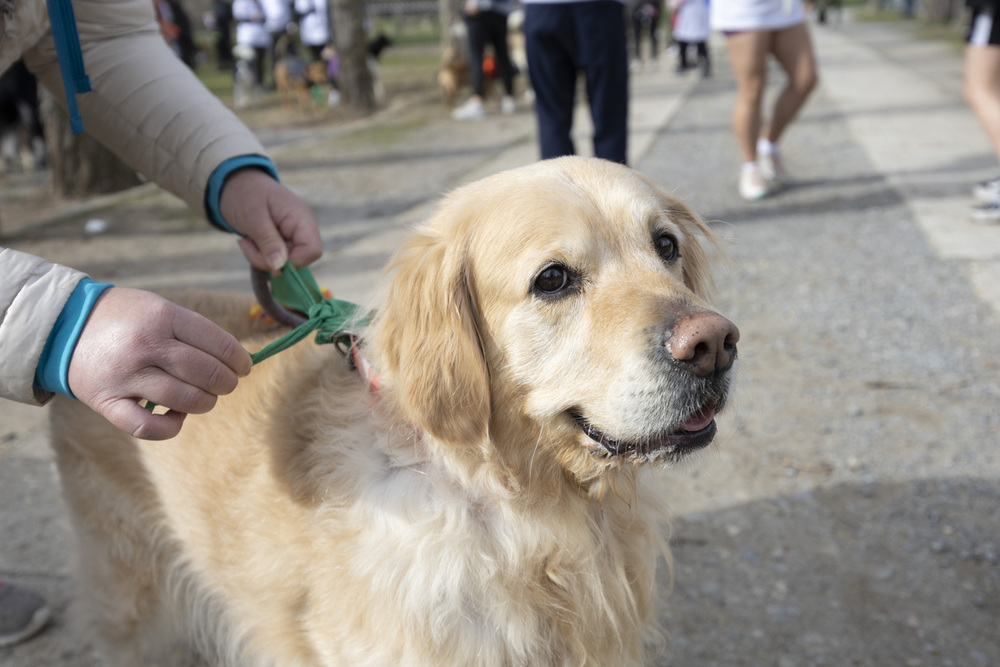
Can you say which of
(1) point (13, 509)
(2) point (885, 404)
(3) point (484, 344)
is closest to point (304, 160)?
(1) point (13, 509)

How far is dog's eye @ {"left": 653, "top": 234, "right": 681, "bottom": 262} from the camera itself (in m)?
1.89

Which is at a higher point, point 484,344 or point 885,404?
point 484,344

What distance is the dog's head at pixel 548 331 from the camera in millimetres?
1573

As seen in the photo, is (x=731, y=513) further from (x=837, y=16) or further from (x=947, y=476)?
(x=837, y=16)

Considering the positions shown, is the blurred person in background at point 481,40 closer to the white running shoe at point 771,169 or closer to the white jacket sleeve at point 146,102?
the white running shoe at point 771,169

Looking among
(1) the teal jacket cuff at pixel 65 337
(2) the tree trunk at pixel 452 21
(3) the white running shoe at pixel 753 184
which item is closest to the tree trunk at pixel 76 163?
(3) the white running shoe at pixel 753 184

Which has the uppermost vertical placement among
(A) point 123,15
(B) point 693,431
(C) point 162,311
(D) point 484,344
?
(A) point 123,15

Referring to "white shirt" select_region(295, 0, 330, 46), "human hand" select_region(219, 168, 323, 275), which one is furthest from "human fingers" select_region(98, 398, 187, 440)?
"white shirt" select_region(295, 0, 330, 46)

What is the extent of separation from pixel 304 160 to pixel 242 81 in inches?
298

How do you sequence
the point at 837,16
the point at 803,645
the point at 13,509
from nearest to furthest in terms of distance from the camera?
1. the point at 803,645
2. the point at 13,509
3. the point at 837,16

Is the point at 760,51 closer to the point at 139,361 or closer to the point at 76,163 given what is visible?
the point at 139,361

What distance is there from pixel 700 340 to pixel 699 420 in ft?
0.73

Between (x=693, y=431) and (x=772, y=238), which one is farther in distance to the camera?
(x=772, y=238)

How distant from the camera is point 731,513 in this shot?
2.89 m
